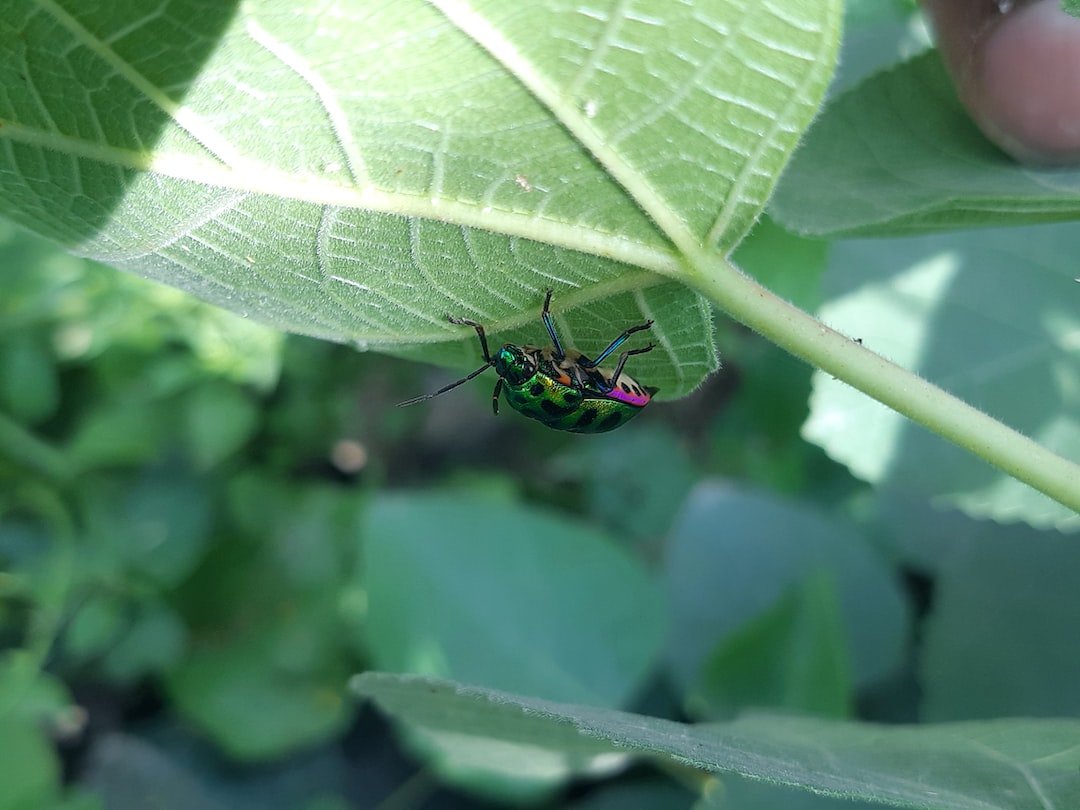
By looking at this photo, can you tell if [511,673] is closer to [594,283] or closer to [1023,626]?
[1023,626]

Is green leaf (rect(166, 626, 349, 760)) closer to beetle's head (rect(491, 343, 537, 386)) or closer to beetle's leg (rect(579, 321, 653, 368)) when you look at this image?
beetle's head (rect(491, 343, 537, 386))

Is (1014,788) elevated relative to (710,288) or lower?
lower

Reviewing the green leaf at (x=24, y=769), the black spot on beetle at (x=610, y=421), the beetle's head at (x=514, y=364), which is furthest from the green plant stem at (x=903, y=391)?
the green leaf at (x=24, y=769)

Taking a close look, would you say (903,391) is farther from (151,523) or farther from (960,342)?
(151,523)

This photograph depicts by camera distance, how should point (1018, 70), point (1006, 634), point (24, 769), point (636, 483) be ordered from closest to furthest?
point (1018, 70) → point (1006, 634) → point (24, 769) → point (636, 483)

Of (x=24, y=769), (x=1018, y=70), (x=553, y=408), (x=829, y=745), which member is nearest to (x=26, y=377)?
(x=24, y=769)

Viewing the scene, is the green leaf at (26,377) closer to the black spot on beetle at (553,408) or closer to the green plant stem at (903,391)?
the black spot on beetle at (553,408)

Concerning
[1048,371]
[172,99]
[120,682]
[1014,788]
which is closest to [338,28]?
[172,99]
